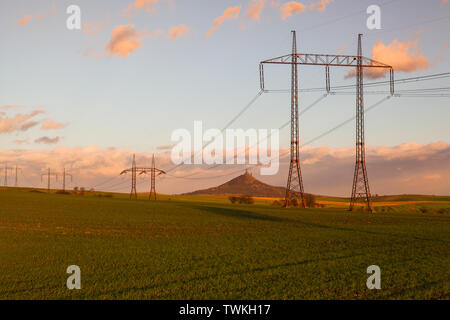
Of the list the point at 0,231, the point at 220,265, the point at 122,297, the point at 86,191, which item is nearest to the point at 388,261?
the point at 220,265

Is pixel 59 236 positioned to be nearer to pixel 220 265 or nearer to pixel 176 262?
pixel 176 262

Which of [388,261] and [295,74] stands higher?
[295,74]

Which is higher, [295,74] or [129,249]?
[295,74]

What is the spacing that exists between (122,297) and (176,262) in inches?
289

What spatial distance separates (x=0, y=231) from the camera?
37000 mm

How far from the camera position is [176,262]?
70.9ft

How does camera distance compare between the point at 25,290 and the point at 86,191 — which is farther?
the point at 86,191

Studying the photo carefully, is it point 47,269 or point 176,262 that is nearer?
point 47,269

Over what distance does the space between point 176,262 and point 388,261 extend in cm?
1167

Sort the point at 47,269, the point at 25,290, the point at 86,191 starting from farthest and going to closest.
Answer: the point at 86,191 < the point at 47,269 < the point at 25,290
